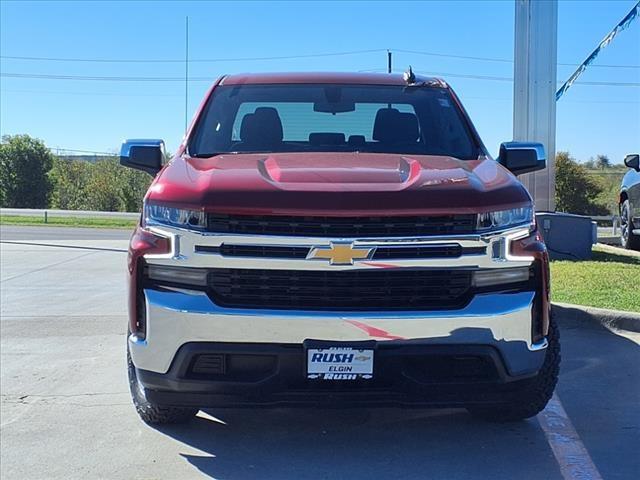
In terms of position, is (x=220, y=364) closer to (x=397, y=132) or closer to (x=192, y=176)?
(x=192, y=176)

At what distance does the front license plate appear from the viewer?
10.7ft

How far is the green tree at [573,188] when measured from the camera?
88.8 ft

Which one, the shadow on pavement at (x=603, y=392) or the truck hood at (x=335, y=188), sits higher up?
the truck hood at (x=335, y=188)

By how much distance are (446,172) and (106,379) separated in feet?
9.89

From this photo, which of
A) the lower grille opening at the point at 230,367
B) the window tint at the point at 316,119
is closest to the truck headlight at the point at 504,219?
the lower grille opening at the point at 230,367

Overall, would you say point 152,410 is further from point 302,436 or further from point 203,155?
point 203,155

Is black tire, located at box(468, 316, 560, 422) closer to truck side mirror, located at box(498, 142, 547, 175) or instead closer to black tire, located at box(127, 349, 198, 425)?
truck side mirror, located at box(498, 142, 547, 175)

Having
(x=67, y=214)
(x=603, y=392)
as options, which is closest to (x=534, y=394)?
(x=603, y=392)

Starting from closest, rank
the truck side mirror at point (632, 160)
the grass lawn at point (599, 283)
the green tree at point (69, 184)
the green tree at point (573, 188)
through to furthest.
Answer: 1. the grass lawn at point (599, 283)
2. the truck side mirror at point (632, 160)
3. the green tree at point (573, 188)
4. the green tree at point (69, 184)

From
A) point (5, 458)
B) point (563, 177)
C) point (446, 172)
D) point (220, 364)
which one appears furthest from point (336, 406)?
point (563, 177)

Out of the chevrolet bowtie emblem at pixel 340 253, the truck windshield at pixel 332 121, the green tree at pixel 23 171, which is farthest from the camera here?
the green tree at pixel 23 171

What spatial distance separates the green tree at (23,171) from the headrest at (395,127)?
35.8 m

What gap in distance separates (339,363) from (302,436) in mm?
960

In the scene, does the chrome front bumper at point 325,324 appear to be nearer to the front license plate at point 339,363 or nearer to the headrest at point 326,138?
the front license plate at point 339,363
